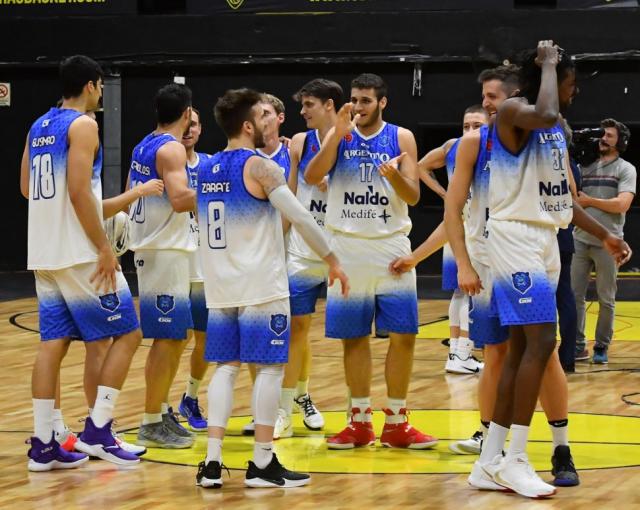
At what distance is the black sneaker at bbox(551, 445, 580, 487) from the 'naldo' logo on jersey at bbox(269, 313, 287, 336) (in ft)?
4.46

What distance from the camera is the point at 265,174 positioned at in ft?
18.4

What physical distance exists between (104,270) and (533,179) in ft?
6.78

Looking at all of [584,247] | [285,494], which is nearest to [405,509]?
[285,494]

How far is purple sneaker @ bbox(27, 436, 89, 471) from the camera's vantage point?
6.02 metres

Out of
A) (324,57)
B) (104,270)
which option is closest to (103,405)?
(104,270)

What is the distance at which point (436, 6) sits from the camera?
16375mm

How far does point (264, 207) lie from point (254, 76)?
11788 millimetres

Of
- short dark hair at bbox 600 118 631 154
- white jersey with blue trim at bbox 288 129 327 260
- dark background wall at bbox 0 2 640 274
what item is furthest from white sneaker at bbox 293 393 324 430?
dark background wall at bbox 0 2 640 274

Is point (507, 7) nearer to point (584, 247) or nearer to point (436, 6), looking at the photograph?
point (436, 6)

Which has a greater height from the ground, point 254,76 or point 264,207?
point 254,76

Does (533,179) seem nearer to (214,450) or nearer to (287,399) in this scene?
(214,450)

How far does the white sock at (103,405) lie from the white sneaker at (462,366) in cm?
364

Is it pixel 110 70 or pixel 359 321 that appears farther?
pixel 110 70

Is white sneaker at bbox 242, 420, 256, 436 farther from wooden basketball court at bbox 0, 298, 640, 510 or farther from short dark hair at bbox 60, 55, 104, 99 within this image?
short dark hair at bbox 60, 55, 104, 99
